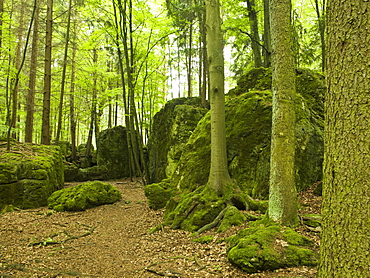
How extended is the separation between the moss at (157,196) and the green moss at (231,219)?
3.47 m

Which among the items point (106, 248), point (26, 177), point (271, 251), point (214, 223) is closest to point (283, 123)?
point (271, 251)

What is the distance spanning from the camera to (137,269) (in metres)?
4.13

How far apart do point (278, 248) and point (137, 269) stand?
92.0 inches

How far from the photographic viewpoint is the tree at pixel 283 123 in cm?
411

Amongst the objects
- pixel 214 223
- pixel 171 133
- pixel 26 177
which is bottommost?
A: pixel 214 223

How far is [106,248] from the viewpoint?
5.31 m

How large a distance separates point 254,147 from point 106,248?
4.54 metres

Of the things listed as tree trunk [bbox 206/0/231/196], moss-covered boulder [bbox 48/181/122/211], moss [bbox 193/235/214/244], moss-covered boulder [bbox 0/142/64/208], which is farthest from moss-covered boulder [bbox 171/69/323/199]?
moss-covered boulder [bbox 0/142/64/208]

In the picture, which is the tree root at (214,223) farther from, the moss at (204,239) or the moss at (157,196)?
the moss at (157,196)

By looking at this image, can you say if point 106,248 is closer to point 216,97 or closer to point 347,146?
point 216,97

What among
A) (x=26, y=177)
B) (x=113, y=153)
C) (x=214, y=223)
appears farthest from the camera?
(x=113, y=153)

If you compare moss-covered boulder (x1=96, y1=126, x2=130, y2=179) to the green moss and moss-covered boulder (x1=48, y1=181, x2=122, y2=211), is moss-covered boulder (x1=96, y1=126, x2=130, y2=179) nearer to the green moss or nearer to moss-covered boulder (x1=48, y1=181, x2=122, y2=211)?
moss-covered boulder (x1=48, y1=181, x2=122, y2=211)

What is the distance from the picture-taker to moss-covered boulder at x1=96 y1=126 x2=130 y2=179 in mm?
16578

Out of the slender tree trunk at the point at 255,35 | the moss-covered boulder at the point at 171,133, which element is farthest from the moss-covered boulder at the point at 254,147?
the slender tree trunk at the point at 255,35
